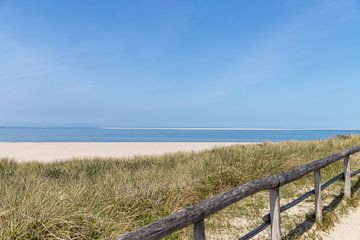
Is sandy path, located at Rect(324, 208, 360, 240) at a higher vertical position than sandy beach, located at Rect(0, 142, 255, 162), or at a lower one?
higher

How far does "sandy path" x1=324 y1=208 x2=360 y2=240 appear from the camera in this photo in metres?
4.93

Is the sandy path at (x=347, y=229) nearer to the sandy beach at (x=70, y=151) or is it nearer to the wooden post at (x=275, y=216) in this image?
the wooden post at (x=275, y=216)

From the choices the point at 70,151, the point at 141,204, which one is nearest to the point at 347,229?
the point at 141,204

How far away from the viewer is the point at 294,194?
7543mm

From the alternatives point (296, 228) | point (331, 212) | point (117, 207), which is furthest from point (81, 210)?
point (331, 212)

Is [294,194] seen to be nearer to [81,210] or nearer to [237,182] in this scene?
[237,182]

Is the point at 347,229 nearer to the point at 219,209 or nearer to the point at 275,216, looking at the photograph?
the point at 275,216

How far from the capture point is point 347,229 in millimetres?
5262

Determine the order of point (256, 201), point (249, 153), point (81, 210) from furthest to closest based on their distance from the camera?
1. point (249, 153)
2. point (256, 201)
3. point (81, 210)

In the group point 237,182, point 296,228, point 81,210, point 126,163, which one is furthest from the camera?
point 126,163

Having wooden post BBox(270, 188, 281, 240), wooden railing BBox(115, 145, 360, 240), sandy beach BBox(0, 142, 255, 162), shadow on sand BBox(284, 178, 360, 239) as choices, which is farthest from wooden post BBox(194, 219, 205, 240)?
sandy beach BBox(0, 142, 255, 162)

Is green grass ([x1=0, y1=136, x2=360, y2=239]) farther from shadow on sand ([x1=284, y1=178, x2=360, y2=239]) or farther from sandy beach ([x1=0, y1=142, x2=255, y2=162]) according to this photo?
sandy beach ([x1=0, y1=142, x2=255, y2=162])

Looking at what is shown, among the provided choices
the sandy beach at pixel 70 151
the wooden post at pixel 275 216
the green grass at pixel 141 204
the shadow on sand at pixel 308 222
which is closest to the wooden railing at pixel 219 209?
the wooden post at pixel 275 216

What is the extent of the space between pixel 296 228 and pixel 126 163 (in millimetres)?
9281
